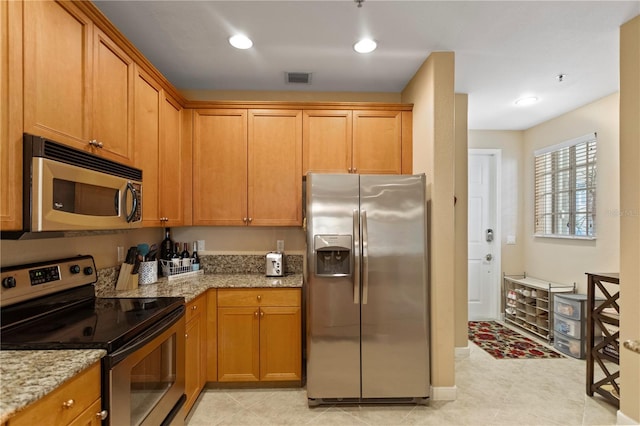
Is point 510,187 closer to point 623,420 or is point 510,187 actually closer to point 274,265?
point 623,420

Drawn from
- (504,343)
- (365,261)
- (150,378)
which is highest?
(365,261)

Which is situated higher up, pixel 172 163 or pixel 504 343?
pixel 172 163

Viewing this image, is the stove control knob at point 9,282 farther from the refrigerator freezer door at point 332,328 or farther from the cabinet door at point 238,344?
the refrigerator freezer door at point 332,328

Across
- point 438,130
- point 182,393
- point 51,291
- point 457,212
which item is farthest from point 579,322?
point 51,291

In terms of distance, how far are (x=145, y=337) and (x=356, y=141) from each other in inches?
88.8

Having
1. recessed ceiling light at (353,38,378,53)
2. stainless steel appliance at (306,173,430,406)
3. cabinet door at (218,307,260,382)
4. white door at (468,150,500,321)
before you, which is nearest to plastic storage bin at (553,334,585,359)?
white door at (468,150,500,321)

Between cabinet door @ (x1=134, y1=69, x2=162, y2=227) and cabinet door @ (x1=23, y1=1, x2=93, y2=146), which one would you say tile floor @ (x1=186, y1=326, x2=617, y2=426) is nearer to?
cabinet door @ (x1=134, y1=69, x2=162, y2=227)

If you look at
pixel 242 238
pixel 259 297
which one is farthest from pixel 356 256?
pixel 242 238

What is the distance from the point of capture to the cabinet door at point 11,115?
1218 millimetres

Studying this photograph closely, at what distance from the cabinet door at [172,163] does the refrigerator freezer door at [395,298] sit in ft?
5.15

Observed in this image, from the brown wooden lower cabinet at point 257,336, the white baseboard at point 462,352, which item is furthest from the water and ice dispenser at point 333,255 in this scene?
the white baseboard at point 462,352

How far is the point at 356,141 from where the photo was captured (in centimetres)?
301

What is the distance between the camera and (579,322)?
3.28 metres

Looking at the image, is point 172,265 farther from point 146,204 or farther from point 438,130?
point 438,130
